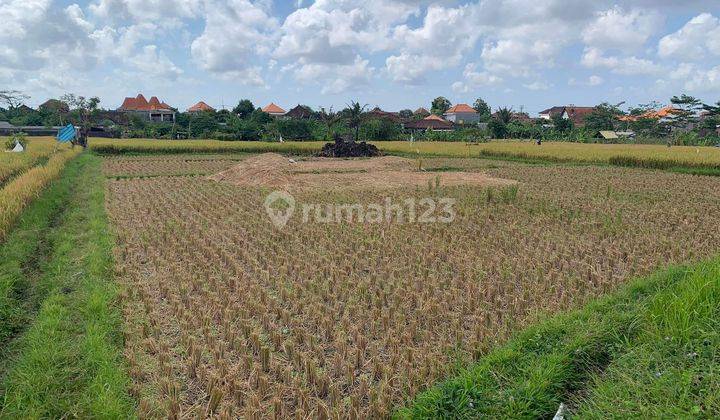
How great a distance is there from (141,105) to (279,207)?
6704 centimetres

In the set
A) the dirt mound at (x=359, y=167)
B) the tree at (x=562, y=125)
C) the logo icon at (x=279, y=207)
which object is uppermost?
the tree at (x=562, y=125)

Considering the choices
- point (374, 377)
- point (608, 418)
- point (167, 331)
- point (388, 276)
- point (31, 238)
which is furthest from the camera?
point (31, 238)

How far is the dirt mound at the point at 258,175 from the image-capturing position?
50.8 feet

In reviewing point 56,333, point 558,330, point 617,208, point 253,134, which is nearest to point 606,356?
point 558,330

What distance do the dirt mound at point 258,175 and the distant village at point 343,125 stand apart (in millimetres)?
22845

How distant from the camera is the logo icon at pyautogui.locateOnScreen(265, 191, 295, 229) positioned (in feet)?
32.3

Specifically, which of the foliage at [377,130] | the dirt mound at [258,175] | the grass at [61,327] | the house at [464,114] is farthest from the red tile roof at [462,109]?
the grass at [61,327]

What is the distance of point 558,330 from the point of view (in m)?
4.20

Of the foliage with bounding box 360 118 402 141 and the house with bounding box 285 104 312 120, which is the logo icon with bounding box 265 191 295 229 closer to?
the foliage with bounding box 360 118 402 141

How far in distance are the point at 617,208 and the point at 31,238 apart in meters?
11.9

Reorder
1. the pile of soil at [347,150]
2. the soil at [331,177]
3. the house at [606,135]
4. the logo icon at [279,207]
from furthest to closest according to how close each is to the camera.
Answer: the house at [606,135] < the pile of soil at [347,150] < the soil at [331,177] < the logo icon at [279,207]

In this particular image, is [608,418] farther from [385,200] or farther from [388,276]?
[385,200]

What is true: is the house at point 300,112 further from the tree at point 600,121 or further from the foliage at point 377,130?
the tree at point 600,121

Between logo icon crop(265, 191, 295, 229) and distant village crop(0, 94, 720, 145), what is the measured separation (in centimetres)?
2829
